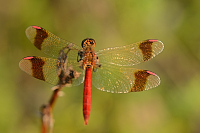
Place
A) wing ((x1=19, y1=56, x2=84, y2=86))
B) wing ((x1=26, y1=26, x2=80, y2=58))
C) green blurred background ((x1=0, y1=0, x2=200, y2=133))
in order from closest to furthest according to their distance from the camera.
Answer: wing ((x1=19, y1=56, x2=84, y2=86))
wing ((x1=26, y1=26, x2=80, y2=58))
green blurred background ((x1=0, y1=0, x2=200, y2=133))

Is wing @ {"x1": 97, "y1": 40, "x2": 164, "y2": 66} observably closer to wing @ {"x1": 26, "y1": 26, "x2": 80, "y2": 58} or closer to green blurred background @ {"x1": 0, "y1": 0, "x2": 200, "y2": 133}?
wing @ {"x1": 26, "y1": 26, "x2": 80, "y2": 58}

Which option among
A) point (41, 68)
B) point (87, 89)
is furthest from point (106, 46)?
point (41, 68)

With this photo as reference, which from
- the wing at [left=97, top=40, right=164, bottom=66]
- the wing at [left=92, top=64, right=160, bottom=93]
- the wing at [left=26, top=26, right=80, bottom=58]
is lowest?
the wing at [left=92, top=64, right=160, bottom=93]

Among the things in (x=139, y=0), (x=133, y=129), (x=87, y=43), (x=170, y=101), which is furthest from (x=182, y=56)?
(x=87, y=43)

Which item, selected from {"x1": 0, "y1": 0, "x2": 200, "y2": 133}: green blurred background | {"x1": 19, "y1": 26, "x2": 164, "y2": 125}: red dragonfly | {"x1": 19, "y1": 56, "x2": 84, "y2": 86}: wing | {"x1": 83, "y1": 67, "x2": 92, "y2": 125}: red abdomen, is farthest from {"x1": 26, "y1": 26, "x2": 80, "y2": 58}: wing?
{"x1": 0, "y1": 0, "x2": 200, "y2": 133}: green blurred background

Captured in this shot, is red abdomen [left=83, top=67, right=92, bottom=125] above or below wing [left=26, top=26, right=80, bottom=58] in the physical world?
below

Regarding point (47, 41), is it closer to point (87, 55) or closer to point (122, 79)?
point (87, 55)
